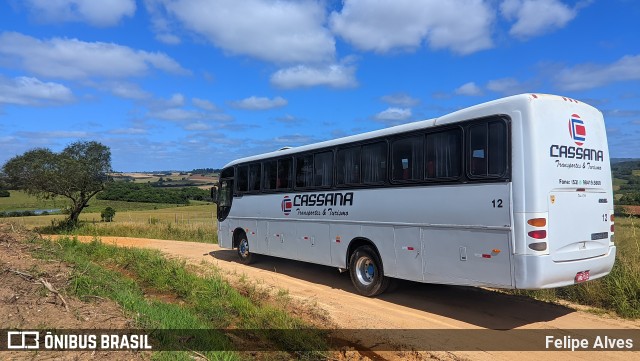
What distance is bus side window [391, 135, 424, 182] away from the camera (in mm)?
8438

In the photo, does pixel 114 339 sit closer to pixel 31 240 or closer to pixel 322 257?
pixel 322 257

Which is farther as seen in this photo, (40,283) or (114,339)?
(40,283)

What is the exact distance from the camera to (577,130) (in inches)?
290

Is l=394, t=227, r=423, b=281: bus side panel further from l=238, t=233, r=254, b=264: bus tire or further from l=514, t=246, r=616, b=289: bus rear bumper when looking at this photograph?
l=238, t=233, r=254, b=264: bus tire

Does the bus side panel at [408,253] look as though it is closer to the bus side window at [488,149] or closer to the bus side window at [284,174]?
the bus side window at [488,149]

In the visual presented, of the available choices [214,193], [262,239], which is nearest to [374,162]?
[262,239]

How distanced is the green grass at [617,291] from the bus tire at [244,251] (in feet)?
25.7

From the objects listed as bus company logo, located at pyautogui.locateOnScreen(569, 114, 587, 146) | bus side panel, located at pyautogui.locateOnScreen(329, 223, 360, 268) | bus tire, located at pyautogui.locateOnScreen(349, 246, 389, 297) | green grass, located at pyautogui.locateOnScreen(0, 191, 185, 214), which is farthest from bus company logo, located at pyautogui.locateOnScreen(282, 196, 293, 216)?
green grass, located at pyautogui.locateOnScreen(0, 191, 185, 214)

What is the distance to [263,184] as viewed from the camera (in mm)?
13391

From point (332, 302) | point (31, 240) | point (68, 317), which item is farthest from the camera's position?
point (31, 240)

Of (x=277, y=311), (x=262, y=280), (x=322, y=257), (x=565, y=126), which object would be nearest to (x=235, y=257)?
(x=262, y=280)

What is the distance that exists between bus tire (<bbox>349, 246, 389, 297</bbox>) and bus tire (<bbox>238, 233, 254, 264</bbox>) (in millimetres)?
5186

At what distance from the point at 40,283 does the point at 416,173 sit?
6.30 m

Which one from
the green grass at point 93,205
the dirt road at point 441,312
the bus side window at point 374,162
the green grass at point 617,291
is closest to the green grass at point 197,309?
the dirt road at point 441,312
